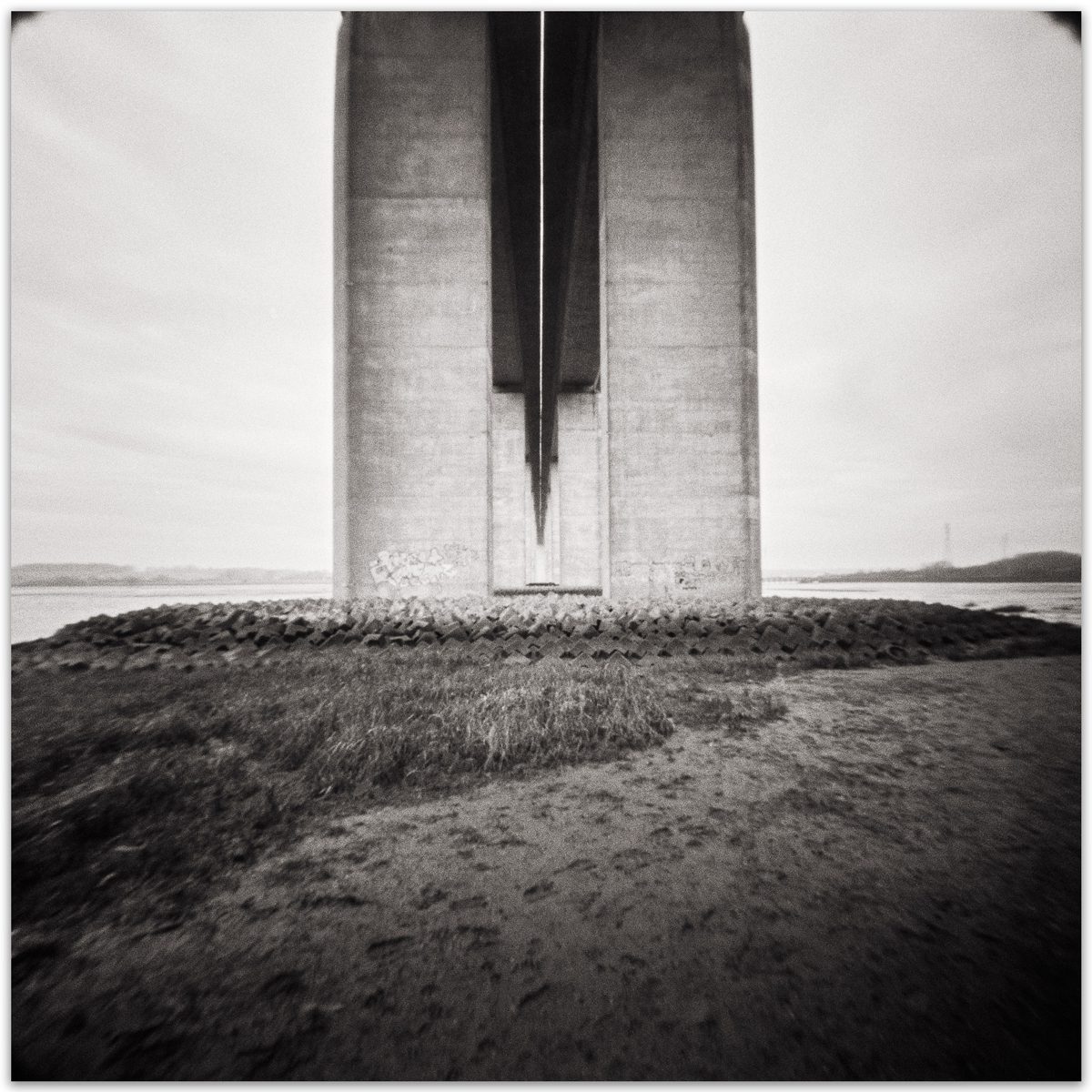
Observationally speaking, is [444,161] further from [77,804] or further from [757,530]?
[77,804]

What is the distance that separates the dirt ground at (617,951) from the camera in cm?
140

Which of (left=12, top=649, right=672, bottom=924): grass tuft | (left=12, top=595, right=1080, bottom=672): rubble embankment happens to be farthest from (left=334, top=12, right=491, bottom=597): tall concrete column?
(left=12, top=649, right=672, bottom=924): grass tuft

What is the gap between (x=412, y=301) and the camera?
13.0 metres

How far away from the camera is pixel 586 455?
3459 centimetres

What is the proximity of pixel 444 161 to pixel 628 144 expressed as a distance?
16.4ft

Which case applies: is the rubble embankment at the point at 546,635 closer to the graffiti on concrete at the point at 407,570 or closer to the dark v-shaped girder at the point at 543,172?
the graffiti on concrete at the point at 407,570

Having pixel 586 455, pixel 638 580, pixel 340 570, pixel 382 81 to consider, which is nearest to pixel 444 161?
pixel 382 81

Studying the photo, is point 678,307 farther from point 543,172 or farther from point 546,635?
point 543,172

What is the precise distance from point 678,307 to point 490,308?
502 cm

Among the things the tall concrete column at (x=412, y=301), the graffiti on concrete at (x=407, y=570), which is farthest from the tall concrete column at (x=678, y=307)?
the graffiti on concrete at (x=407, y=570)

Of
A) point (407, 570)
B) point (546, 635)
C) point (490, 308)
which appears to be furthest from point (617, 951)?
point (490, 308)

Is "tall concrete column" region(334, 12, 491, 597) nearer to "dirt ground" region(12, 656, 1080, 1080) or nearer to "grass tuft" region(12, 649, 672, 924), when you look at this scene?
"grass tuft" region(12, 649, 672, 924)

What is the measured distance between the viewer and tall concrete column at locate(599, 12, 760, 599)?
12.9 m

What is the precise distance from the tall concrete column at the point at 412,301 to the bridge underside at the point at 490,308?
5 cm
